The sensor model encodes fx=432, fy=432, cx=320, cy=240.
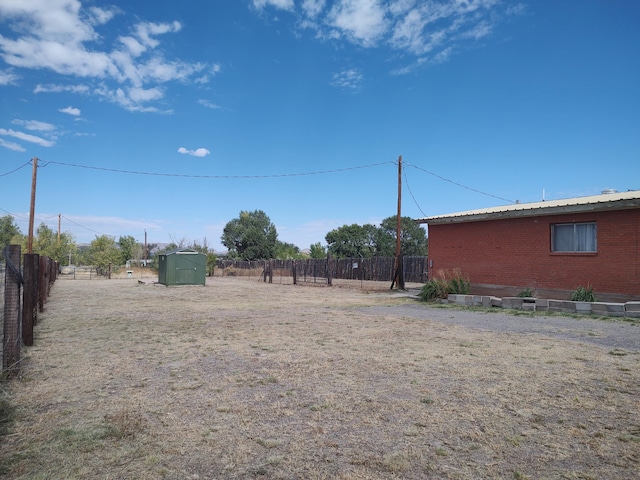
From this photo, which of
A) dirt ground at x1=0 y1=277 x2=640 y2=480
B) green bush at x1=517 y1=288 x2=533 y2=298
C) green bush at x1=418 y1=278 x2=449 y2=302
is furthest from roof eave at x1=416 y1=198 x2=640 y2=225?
dirt ground at x1=0 y1=277 x2=640 y2=480

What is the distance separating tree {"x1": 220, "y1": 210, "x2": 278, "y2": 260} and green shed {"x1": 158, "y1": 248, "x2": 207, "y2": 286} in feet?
123

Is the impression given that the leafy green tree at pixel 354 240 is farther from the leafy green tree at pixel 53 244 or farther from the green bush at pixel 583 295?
the green bush at pixel 583 295

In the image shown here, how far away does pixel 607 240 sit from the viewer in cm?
1364

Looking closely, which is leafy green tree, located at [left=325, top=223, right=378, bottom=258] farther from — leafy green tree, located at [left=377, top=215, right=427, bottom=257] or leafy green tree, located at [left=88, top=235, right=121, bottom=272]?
leafy green tree, located at [left=88, top=235, right=121, bottom=272]

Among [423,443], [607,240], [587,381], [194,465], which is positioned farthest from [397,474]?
[607,240]

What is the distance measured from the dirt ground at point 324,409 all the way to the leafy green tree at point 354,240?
2194 inches

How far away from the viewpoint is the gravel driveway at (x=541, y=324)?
845cm

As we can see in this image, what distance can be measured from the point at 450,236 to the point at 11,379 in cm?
1700

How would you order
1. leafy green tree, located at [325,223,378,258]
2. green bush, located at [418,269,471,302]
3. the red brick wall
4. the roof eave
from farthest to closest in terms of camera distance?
leafy green tree, located at [325,223,378,258] < green bush, located at [418,269,471,302] < the red brick wall < the roof eave

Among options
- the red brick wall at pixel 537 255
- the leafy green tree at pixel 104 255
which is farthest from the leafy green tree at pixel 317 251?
the red brick wall at pixel 537 255

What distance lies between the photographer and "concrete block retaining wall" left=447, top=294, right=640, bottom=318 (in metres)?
11.6

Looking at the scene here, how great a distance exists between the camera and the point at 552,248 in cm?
1523

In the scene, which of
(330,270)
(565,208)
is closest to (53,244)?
(330,270)

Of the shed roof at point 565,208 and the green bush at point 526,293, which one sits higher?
the shed roof at point 565,208
